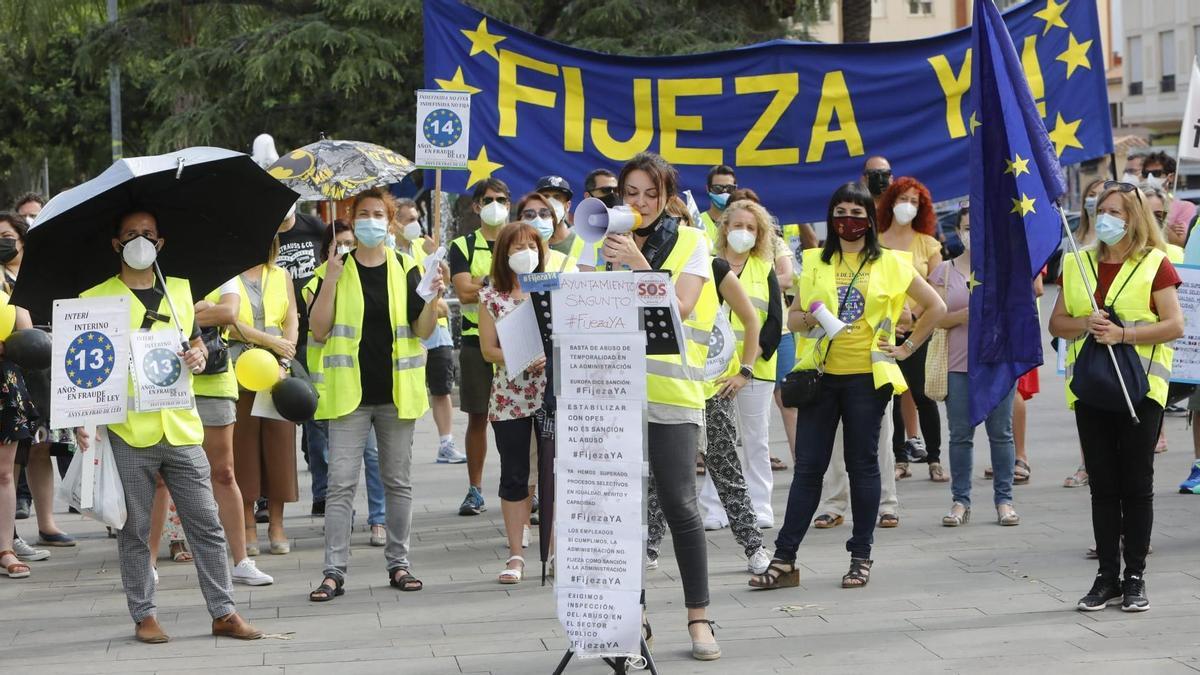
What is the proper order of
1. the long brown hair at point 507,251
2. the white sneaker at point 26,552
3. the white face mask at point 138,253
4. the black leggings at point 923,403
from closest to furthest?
the white face mask at point 138,253 → the long brown hair at point 507,251 → the white sneaker at point 26,552 → the black leggings at point 923,403

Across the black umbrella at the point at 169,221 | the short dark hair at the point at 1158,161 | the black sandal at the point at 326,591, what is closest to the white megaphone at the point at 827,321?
the black umbrella at the point at 169,221

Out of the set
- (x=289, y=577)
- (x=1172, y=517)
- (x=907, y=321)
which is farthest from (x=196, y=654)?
(x=1172, y=517)

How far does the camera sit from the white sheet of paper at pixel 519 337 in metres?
6.50

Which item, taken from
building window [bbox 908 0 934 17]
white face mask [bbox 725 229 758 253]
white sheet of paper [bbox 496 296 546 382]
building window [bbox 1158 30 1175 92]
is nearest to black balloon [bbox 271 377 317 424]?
white sheet of paper [bbox 496 296 546 382]

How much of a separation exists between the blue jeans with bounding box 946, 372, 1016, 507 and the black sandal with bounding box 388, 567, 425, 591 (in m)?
3.32

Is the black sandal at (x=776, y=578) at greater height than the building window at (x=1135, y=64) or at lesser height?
lesser

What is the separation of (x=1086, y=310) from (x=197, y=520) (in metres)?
4.09

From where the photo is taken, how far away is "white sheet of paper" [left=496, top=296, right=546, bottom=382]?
650 centimetres

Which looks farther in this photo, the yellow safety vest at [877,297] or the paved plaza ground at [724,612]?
the yellow safety vest at [877,297]

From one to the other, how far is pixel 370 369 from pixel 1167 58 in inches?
2401

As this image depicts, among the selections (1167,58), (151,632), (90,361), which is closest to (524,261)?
(90,361)

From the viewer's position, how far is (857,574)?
25.5ft

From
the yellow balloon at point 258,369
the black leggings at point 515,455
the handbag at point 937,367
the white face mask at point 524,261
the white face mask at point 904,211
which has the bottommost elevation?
the black leggings at point 515,455

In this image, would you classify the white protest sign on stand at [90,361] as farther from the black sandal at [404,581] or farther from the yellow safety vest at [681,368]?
the yellow safety vest at [681,368]
